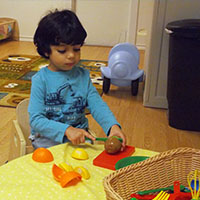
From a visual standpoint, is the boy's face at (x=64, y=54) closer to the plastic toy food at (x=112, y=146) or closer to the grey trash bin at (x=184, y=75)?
the plastic toy food at (x=112, y=146)

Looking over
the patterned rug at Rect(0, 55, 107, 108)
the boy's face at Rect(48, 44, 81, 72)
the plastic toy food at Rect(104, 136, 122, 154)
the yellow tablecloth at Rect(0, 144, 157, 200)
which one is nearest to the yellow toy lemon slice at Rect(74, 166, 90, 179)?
the yellow tablecloth at Rect(0, 144, 157, 200)

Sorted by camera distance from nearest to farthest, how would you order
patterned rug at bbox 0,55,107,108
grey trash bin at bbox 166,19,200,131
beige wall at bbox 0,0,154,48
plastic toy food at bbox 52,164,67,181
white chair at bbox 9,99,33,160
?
1. plastic toy food at bbox 52,164,67,181
2. white chair at bbox 9,99,33,160
3. grey trash bin at bbox 166,19,200,131
4. patterned rug at bbox 0,55,107,108
5. beige wall at bbox 0,0,154,48

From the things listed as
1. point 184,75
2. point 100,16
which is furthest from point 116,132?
point 100,16

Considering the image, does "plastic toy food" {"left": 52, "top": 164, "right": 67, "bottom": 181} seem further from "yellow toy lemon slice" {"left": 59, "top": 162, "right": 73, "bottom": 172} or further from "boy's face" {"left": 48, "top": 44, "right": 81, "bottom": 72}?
"boy's face" {"left": 48, "top": 44, "right": 81, "bottom": 72}

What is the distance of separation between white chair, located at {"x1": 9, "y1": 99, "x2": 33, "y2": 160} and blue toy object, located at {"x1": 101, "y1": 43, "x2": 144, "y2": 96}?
136 centimetres

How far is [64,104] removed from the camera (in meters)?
1.10

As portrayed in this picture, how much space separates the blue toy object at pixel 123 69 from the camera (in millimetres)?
2484

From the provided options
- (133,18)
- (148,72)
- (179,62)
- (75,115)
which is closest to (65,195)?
(75,115)

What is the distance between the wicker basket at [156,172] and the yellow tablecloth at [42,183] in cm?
9

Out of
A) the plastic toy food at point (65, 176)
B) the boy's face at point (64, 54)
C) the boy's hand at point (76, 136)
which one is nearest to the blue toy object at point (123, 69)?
the boy's face at point (64, 54)

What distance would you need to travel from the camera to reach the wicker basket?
61 centimetres

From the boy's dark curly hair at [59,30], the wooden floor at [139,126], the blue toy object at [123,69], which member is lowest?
the wooden floor at [139,126]

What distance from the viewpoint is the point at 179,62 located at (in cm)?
189

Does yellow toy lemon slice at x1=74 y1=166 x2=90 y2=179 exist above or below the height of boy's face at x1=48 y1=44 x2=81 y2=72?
below
